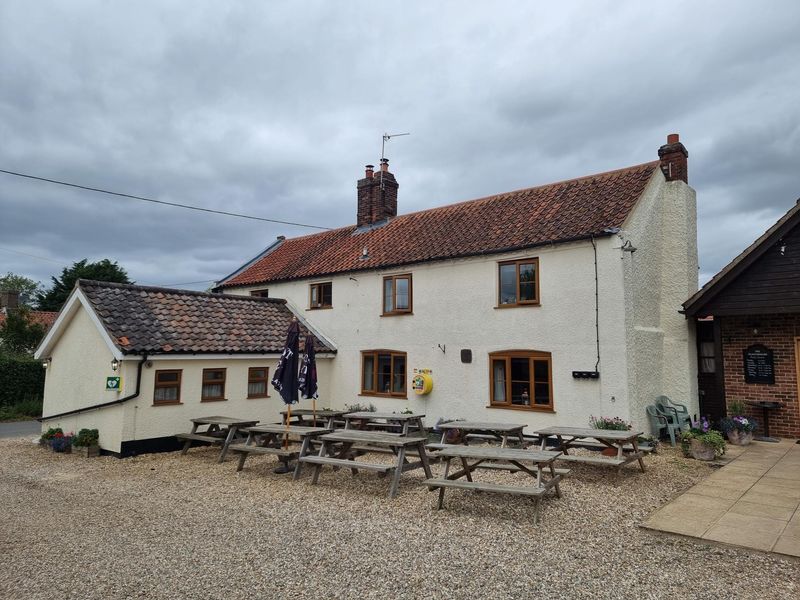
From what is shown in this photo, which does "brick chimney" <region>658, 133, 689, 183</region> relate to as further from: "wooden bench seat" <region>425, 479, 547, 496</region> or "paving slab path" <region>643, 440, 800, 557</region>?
"wooden bench seat" <region>425, 479, 547, 496</region>

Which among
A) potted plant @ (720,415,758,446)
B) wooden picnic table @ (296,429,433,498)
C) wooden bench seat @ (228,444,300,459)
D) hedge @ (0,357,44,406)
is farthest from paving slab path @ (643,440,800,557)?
hedge @ (0,357,44,406)

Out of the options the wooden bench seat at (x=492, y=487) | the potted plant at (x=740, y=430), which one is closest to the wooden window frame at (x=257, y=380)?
the wooden bench seat at (x=492, y=487)

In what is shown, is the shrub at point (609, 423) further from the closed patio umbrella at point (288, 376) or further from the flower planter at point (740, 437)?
the closed patio umbrella at point (288, 376)

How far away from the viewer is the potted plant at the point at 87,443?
1262cm

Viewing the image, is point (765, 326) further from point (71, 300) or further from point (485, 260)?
point (71, 300)

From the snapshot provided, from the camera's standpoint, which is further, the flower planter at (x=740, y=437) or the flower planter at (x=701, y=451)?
the flower planter at (x=740, y=437)

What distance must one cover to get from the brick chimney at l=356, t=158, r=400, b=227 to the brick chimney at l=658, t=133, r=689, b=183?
9449 mm

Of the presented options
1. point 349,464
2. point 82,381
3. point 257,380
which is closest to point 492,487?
point 349,464

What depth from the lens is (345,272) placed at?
17578mm

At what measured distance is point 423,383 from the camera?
15.0 metres

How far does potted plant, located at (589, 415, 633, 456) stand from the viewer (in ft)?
36.2

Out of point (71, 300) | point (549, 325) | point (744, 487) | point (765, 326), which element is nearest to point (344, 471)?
point (549, 325)

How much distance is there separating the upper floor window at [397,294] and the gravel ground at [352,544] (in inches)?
276

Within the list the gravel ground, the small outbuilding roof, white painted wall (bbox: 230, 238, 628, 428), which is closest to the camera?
the gravel ground
